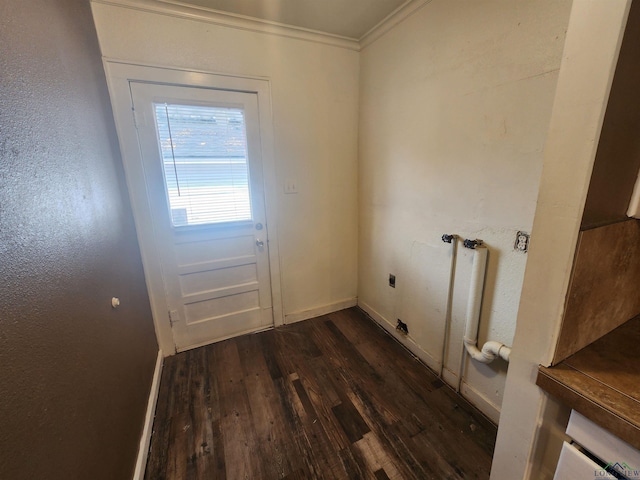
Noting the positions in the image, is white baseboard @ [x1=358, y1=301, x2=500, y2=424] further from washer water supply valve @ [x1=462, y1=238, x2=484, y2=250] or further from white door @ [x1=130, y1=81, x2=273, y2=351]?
white door @ [x1=130, y1=81, x2=273, y2=351]

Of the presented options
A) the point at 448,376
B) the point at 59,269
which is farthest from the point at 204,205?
the point at 448,376

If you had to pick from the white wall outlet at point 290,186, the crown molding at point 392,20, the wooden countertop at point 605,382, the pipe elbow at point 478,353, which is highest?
the crown molding at point 392,20

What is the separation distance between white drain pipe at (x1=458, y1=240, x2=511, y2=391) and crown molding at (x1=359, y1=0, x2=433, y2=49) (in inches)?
59.4

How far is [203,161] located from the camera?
1.95 metres

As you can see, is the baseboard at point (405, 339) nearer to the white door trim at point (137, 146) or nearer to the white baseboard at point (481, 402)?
the white baseboard at point (481, 402)

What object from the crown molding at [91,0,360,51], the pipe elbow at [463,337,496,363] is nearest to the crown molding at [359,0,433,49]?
the crown molding at [91,0,360,51]

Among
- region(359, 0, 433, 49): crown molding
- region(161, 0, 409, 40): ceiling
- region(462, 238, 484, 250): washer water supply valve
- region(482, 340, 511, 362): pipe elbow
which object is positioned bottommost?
region(482, 340, 511, 362): pipe elbow

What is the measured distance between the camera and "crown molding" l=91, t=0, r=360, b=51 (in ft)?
5.40

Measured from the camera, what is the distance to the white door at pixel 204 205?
184 centimetres

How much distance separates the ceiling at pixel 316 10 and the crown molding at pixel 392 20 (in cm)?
2

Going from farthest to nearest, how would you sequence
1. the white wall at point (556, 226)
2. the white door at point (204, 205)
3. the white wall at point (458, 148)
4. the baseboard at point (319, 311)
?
the baseboard at point (319, 311) < the white door at point (204, 205) < the white wall at point (458, 148) < the white wall at point (556, 226)

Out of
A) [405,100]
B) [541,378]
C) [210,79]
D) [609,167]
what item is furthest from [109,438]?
[405,100]

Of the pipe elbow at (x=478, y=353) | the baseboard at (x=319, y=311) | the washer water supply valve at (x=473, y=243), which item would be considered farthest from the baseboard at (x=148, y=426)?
the washer water supply valve at (x=473, y=243)

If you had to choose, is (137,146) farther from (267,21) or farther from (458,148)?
(458,148)
